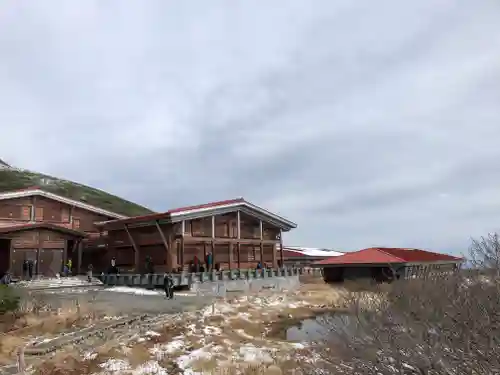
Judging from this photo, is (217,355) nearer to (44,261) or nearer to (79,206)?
(44,261)

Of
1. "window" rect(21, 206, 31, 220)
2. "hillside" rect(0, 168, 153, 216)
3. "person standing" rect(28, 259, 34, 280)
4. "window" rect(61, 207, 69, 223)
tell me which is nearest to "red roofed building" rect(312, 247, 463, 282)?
"window" rect(61, 207, 69, 223)

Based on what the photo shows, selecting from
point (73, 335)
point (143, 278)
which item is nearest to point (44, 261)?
point (143, 278)

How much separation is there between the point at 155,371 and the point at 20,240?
21354 mm

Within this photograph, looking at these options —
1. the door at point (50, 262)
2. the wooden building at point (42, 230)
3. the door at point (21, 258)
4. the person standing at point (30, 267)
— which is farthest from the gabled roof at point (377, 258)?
the person standing at point (30, 267)

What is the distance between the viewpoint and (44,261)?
93.9 feet

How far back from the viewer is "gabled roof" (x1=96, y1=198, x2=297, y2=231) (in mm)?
25453

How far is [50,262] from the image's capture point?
29047 millimetres

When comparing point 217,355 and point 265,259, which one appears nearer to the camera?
point 217,355

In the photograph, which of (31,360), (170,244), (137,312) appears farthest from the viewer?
(170,244)

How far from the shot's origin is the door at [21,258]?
27311 mm

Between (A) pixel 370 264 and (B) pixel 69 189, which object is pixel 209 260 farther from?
(B) pixel 69 189

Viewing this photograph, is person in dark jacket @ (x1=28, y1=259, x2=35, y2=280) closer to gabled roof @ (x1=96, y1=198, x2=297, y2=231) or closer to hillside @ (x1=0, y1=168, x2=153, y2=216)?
gabled roof @ (x1=96, y1=198, x2=297, y2=231)

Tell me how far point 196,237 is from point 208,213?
1.72 meters

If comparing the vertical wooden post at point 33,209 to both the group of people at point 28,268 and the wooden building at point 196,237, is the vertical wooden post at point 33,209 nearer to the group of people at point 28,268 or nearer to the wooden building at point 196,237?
the group of people at point 28,268
